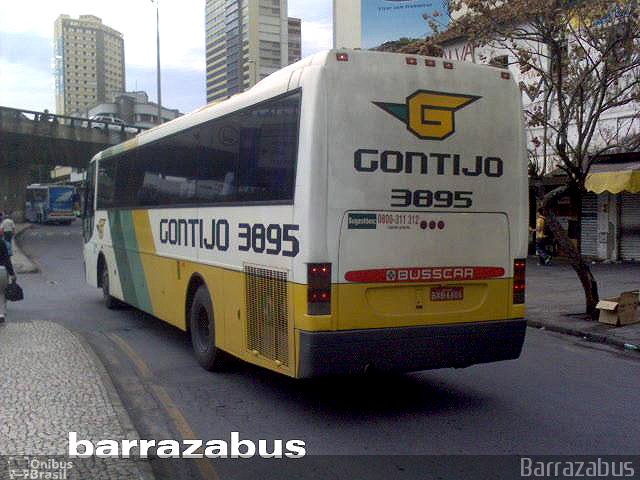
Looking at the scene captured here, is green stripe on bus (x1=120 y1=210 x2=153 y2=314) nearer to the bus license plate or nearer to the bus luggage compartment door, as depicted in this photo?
the bus luggage compartment door

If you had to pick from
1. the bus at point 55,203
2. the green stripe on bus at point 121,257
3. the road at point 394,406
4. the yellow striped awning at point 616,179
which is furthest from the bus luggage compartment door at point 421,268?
the bus at point 55,203

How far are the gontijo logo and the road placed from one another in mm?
2689

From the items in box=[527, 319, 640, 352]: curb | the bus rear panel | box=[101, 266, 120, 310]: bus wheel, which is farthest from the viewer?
box=[101, 266, 120, 310]: bus wheel

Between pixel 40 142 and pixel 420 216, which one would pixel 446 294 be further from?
pixel 40 142

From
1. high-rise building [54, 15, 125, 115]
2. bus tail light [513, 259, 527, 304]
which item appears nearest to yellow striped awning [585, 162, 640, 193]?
bus tail light [513, 259, 527, 304]

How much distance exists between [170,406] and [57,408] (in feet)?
3.70

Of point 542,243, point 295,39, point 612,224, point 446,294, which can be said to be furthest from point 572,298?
point 295,39

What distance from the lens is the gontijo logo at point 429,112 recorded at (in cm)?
666

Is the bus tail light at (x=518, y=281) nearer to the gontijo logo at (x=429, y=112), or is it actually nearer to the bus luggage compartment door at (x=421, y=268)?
the bus luggage compartment door at (x=421, y=268)

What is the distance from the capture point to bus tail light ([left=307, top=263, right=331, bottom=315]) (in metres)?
6.26

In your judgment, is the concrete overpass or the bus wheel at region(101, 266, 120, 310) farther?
the concrete overpass

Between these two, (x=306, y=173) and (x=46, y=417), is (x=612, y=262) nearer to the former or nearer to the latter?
(x=306, y=173)

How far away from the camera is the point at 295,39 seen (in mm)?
47438

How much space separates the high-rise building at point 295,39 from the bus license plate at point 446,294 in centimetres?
3896
